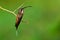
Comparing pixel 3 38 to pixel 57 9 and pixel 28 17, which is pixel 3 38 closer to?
pixel 28 17

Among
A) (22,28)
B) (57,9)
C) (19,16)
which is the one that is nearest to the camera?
(19,16)

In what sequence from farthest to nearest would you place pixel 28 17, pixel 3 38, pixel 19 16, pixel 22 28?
pixel 28 17, pixel 22 28, pixel 3 38, pixel 19 16

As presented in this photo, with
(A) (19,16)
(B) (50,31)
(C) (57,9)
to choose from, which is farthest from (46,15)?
(A) (19,16)

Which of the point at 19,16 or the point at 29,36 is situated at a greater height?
the point at 19,16

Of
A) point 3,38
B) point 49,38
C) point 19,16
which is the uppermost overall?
point 19,16

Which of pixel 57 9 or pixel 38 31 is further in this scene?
pixel 57 9

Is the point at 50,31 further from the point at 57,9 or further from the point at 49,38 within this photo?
the point at 57,9
